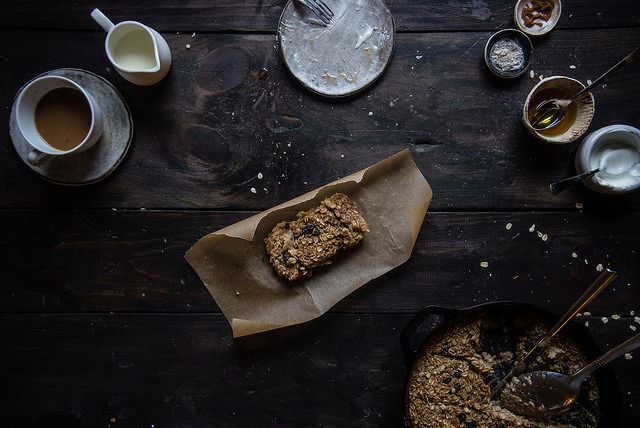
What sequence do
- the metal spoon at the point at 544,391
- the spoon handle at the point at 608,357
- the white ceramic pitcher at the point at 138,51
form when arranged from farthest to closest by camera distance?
the white ceramic pitcher at the point at 138,51 → the metal spoon at the point at 544,391 → the spoon handle at the point at 608,357

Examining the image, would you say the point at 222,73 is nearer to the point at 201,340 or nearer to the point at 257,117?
the point at 257,117

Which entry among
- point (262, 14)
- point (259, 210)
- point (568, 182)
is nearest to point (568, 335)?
point (568, 182)

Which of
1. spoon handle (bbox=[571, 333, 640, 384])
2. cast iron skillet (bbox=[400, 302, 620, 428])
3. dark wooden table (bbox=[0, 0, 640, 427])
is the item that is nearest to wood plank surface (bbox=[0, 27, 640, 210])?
dark wooden table (bbox=[0, 0, 640, 427])

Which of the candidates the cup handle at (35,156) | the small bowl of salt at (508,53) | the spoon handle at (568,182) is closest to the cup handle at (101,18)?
the cup handle at (35,156)

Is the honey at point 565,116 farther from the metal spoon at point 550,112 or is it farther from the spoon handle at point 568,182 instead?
the spoon handle at point 568,182

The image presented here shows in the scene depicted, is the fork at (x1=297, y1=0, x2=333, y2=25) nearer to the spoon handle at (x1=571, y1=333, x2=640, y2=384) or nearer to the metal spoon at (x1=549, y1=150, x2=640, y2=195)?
the metal spoon at (x1=549, y1=150, x2=640, y2=195)

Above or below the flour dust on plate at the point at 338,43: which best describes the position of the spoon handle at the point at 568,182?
below
